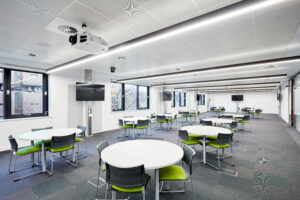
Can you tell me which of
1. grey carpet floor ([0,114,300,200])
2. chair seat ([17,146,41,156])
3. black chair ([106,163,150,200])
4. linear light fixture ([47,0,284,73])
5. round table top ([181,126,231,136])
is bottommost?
grey carpet floor ([0,114,300,200])

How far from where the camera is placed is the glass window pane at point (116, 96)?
800 cm

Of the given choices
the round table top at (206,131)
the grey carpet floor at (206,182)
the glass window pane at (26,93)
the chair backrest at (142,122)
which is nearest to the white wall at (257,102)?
the grey carpet floor at (206,182)

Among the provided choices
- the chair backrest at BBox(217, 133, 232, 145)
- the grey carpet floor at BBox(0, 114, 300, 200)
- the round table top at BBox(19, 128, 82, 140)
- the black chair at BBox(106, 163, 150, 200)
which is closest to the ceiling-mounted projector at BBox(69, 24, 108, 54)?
the black chair at BBox(106, 163, 150, 200)

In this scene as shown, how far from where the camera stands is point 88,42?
2.19 m

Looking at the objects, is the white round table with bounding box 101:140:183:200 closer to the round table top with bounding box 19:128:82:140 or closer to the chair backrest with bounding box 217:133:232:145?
the chair backrest with bounding box 217:133:232:145

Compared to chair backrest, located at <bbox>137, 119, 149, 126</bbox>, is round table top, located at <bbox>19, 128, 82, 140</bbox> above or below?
above

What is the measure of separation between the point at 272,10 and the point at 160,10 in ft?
5.58

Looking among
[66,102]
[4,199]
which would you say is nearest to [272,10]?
[4,199]

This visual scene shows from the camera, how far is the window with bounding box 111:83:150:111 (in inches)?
322

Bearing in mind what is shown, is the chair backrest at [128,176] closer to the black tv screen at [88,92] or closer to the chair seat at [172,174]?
the chair seat at [172,174]

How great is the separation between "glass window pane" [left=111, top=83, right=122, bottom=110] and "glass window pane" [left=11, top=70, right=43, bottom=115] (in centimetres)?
337

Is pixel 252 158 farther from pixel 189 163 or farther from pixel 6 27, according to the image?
pixel 6 27

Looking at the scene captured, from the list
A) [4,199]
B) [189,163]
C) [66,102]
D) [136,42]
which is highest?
[136,42]

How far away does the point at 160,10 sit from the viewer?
6.65 feet
